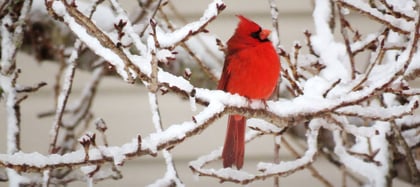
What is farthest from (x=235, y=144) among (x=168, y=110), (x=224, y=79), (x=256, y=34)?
(x=168, y=110)

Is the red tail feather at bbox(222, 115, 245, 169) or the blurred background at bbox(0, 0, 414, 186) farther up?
the blurred background at bbox(0, 0, 414, 186)

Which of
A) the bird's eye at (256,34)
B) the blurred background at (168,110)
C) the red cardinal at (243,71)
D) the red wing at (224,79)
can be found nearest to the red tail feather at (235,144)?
the red cardinal at (243,71)

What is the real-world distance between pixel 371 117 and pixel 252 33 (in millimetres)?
617

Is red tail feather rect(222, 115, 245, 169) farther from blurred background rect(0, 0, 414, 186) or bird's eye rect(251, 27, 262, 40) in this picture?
blurred background rect(0, 0, 414, 186)

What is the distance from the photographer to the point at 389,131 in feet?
7.13

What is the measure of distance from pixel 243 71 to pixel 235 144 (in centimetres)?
23

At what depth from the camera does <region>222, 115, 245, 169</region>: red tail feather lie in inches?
78.6

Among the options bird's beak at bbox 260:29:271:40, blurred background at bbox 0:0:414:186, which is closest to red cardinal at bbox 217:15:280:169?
bird's beak at bbox 260:29:271:40

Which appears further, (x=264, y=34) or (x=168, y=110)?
(x=168, y=110)

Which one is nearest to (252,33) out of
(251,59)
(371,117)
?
(251,59)

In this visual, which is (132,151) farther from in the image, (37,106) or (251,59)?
(37,106)

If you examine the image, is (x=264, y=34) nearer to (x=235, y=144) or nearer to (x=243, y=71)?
(x=243, y=71)

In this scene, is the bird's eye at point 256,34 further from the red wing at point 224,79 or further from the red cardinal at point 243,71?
the red wing at point 224,79

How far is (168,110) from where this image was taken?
2.94m
